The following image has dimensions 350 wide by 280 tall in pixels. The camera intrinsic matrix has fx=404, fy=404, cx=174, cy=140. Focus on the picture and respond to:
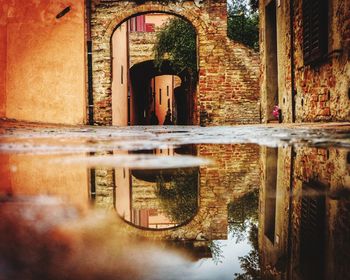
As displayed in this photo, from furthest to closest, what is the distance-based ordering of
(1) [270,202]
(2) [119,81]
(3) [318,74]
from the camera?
(2) [119,81] → (3) [318,74] → (1) [270,202]

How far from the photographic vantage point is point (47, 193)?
3.38 feet

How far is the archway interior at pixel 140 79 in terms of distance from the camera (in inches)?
521

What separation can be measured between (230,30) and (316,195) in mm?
12192

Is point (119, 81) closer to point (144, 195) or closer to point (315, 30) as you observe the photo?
point (315, 30)

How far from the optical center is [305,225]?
732mm

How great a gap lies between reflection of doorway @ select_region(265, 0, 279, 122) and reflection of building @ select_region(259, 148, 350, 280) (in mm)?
8414

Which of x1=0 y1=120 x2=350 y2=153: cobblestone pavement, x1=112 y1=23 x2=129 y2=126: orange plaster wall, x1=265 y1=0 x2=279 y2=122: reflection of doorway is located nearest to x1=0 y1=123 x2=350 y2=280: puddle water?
x1=0 y1=120 x2=350 y2=153: cobblestone pavement

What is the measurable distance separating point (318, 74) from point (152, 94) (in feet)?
74.3

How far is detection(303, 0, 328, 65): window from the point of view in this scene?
587cm

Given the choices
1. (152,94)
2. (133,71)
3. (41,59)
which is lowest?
(41,59)

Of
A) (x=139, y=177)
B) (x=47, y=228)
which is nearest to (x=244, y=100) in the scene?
(x=139, y=177)

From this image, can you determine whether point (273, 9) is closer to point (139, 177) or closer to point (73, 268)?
point (139, 177)

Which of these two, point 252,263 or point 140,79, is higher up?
point 140,79

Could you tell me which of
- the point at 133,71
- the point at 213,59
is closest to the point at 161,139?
the point at 213,59
